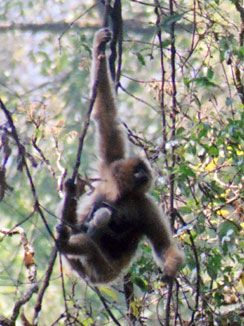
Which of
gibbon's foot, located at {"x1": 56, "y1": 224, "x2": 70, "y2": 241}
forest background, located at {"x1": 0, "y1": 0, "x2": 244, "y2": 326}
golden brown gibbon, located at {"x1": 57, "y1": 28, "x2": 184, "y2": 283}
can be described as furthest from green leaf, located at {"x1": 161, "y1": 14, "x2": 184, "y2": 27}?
gibbon's foot, located at {"x1": 56, "y1": 224, "x2": 70, "y2": 241}

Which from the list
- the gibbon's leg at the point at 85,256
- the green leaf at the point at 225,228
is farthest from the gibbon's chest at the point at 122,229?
the green leaf at the point at 225,228

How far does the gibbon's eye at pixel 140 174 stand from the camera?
4785 millimetres

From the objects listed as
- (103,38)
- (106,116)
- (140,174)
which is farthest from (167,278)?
(103,38)

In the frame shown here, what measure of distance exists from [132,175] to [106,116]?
517 millimetres

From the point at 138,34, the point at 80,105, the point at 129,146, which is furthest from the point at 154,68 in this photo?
the point at 129,146

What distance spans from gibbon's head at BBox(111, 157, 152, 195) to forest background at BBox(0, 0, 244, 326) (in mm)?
130

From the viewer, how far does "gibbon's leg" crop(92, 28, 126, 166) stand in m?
4.70

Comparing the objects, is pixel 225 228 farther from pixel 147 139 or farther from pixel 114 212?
pixel 147 139

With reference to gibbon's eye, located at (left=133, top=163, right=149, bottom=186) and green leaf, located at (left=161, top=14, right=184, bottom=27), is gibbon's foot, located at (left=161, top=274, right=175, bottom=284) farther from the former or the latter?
green leaf, located at (left=161, top=14, right=184, bottom=27)

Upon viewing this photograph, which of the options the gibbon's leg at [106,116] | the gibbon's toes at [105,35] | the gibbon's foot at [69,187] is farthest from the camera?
the gibbon's leg at [106,116]

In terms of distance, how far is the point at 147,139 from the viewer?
5422 mm

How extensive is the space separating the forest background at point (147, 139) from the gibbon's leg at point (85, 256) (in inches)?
7.6

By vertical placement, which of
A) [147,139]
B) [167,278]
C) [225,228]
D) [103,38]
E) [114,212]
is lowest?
[167,278]

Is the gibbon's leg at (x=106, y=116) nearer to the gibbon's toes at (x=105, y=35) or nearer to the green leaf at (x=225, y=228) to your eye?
the gibbon's toes at (x=105, y=35)
